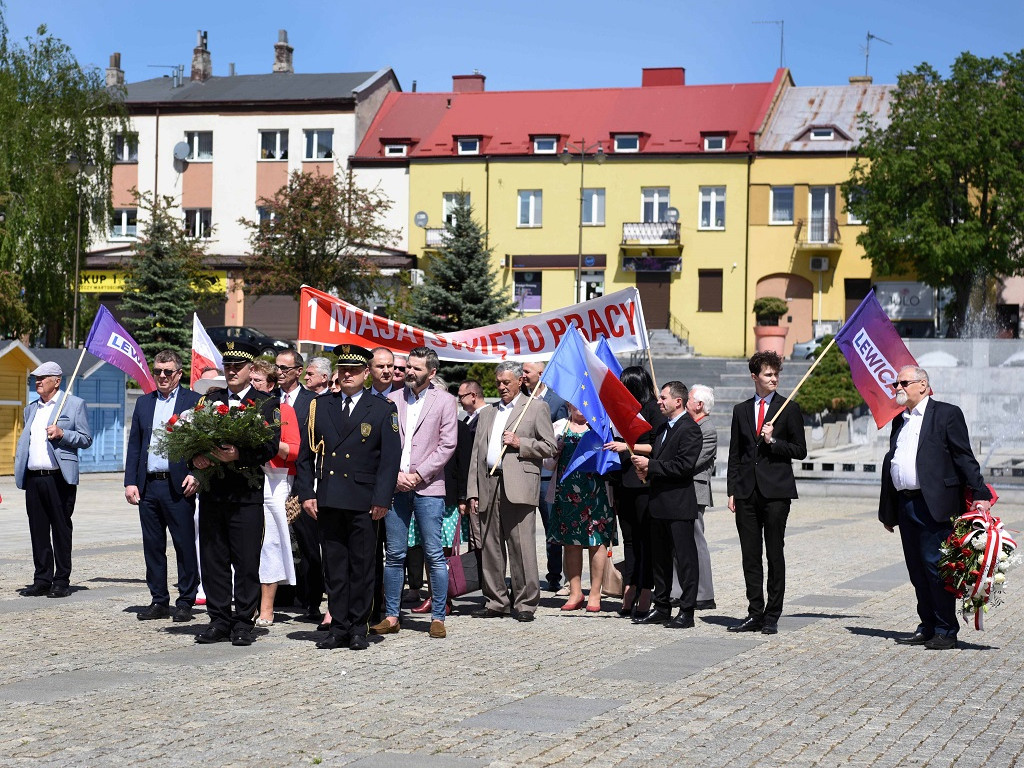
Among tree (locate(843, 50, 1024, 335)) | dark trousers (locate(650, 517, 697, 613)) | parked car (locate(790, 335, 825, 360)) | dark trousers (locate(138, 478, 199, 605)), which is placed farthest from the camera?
parked car (locate(790, 335, 825, 360))

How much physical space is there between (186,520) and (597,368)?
349cm

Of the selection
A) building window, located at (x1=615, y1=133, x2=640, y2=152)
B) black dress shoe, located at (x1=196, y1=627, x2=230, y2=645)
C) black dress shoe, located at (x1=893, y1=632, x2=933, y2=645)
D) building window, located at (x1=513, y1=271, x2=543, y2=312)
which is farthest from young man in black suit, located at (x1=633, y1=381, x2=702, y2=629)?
building window, located at (x1=615, y1=133, x2=640, y2=152)

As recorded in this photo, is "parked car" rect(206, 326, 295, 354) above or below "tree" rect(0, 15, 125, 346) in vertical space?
below

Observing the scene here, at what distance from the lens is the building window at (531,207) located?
6259cm

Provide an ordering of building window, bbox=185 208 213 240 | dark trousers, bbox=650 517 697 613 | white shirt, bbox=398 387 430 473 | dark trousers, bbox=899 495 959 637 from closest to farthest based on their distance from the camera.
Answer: dark trousers, bbox=899 495 959 637, white shirt, bbox=398 387 430 473, dark trousers, bbox=650 517 697 613, building window, bbox=185 208 213 240

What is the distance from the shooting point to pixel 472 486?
1152 centimetres

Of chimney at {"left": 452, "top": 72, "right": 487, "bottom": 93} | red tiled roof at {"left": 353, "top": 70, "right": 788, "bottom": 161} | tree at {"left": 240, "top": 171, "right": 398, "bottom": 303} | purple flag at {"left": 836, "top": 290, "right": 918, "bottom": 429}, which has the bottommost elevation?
purple flag at {"left": 836, "top": 290, "right": 918, "bottom": 429}

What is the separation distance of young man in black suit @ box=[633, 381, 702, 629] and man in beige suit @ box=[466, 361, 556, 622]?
84cm

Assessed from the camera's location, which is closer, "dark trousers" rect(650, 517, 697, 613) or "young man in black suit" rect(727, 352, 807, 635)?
"young man in black suit" rect(727, 352, 807, 635)

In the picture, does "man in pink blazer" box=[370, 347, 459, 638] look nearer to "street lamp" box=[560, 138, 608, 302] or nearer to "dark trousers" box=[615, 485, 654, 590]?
"dark trousers" box=[615, 485, 654, 590]

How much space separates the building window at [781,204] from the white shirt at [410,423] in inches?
2024

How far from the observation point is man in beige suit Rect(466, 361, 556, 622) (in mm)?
11445

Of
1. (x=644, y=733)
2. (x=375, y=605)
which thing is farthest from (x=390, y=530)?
(x=644, y=733)

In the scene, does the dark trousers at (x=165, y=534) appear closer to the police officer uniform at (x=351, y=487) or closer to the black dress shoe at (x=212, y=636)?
the black dress shoe at (x=212, y=636)
